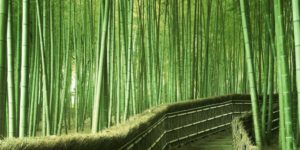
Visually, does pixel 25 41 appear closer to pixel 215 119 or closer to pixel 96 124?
pixel 96 124

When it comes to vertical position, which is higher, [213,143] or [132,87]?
[132,87]

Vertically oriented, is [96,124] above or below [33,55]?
below

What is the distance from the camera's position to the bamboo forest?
2723 mm

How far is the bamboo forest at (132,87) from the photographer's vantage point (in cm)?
272

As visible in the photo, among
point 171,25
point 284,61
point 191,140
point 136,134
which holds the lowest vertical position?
point 191,140

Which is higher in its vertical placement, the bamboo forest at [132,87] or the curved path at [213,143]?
the bamboo forest at [132,87]

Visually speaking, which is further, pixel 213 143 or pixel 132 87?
pixel 213 143

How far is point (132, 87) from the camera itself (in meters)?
5.84

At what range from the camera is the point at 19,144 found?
177 cm

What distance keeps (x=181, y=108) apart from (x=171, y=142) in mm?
558

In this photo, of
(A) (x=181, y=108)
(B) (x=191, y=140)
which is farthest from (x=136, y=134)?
(B) (x=191, y=140)

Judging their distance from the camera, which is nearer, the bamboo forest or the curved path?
the bamboo forest

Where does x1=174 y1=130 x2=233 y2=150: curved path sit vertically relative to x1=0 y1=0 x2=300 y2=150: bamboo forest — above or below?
below

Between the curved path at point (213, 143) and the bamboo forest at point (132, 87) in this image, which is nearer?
the bamboo forest at point (132, 87)
